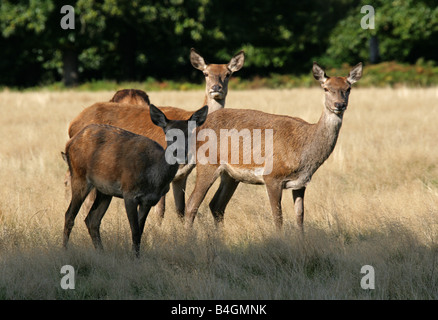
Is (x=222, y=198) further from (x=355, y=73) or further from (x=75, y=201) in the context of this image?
(x=355, y=73)

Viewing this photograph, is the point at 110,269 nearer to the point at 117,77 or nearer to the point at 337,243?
the point at 337,243

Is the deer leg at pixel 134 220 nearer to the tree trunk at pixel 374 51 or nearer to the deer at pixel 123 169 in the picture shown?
the deer at pixel 123 169

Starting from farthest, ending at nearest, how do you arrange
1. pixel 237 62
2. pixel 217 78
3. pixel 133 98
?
1. pixel 133 98
2. pixel 237 62
3. pixel 217 78

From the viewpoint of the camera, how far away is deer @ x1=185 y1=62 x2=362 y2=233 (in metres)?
6.89

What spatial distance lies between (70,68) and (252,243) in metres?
27.4

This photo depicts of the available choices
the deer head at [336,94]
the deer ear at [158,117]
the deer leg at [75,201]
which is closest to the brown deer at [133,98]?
the deer leg at [75,201]

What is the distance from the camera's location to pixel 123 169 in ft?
20.6

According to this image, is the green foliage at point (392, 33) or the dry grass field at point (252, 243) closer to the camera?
the dry grass field at point (252, 243)

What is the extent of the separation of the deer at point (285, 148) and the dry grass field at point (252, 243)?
382mm

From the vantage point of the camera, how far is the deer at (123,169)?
6.22 m

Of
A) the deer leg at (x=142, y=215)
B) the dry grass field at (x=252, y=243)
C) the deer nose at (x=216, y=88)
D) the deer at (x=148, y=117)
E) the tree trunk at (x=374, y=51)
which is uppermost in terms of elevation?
the tree trunk at (x=374, y=51)

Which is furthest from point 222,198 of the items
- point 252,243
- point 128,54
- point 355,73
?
point 128,54

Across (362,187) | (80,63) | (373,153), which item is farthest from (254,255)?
(80,63)

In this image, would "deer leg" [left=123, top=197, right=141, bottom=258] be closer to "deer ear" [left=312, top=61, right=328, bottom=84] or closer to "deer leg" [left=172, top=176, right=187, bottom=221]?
"deer leg" [left=172, top=176, right=187, bottom=221]
